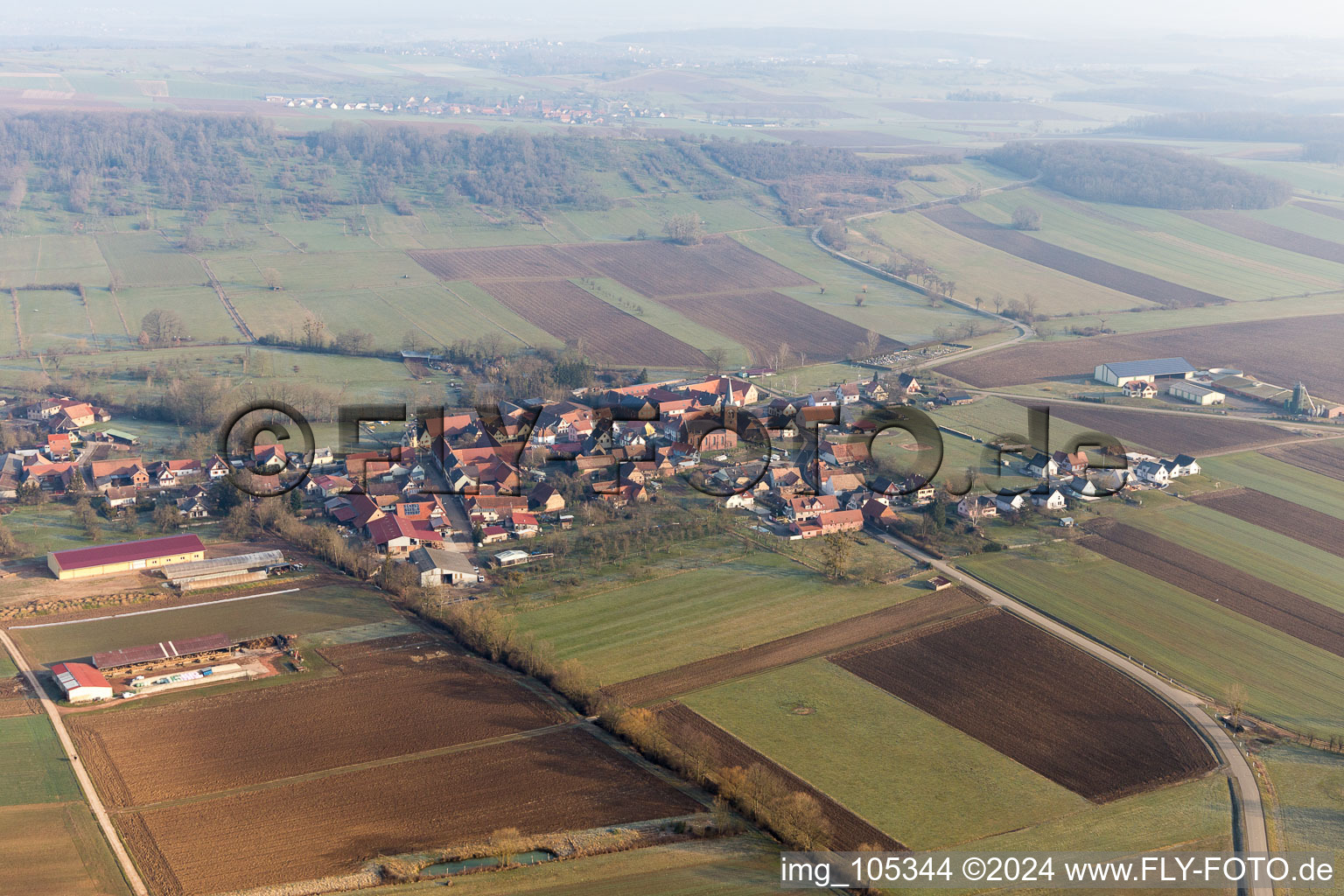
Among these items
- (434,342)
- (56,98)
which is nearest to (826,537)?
(434,342)

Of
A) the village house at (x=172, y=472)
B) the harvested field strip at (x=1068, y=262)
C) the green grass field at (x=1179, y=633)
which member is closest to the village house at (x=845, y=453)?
the green grass field at (x=1179, y=633)

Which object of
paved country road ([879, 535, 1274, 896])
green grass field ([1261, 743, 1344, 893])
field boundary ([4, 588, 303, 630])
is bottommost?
green grass field ([1261, 743, 1344, 893])

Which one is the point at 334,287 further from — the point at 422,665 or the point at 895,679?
the point at 895,679

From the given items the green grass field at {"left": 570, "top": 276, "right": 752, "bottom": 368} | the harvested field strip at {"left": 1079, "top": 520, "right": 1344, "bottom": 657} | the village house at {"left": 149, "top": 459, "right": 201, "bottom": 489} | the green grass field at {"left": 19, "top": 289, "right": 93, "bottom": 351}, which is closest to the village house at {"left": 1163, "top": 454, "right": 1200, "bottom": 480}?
the harvested field strip at {"left": 1079, "top": 520, "right": 1344, "bottom": 657}

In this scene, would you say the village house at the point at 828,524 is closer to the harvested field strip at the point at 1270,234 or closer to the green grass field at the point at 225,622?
the green grass field at the point at 225,622

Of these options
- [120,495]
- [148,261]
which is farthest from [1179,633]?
[148,261]

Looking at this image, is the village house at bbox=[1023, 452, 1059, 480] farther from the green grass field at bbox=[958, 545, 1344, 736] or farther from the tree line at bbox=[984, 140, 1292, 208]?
the tree line at bbox=[984, 140, 1292, 208]
